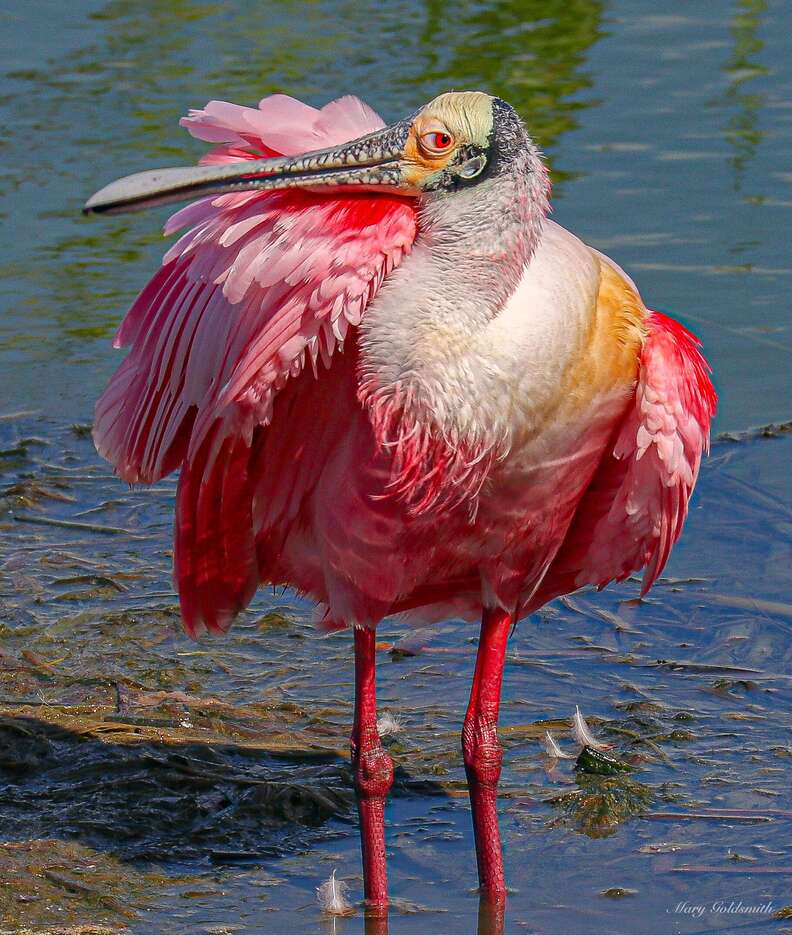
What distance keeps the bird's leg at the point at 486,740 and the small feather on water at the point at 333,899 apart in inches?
15.5

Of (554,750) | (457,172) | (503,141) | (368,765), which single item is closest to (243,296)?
(457,172)

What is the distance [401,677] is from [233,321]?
6.21ft

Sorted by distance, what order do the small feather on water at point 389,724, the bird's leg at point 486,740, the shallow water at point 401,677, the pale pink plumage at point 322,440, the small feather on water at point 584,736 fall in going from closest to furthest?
the pale pink plumage at point 322,440
the shallow water at point 401,677
the bird's leg at point 486,740
the small feather on water at point 584,736
the small feather on water at point 389,724

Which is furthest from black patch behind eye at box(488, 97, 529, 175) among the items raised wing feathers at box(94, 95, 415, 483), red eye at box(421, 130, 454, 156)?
raised wing feathers at box(94, 95, 415, 483)

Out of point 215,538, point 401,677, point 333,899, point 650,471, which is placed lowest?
point 401,677

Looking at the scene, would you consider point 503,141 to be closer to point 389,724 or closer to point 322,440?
point 322,440

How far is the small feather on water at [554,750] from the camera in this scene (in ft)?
18.7

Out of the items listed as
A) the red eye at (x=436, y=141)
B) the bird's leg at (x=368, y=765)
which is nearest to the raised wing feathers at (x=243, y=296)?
the red eye at (x=436, y=141)

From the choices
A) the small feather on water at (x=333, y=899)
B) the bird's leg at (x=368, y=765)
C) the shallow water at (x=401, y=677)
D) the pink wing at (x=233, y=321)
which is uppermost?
the pink wing at (x=233, y=321)

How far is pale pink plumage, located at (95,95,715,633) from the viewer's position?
464cm

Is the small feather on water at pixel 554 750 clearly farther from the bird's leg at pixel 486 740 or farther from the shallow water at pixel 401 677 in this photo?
the bird's leg at pixel 486 740

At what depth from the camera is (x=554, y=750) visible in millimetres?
5734

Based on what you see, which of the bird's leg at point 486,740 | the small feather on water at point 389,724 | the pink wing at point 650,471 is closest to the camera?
the pink wing at point 650,471

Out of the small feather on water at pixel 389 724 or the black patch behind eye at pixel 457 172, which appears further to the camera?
the small feather on water at pixel 389 724
